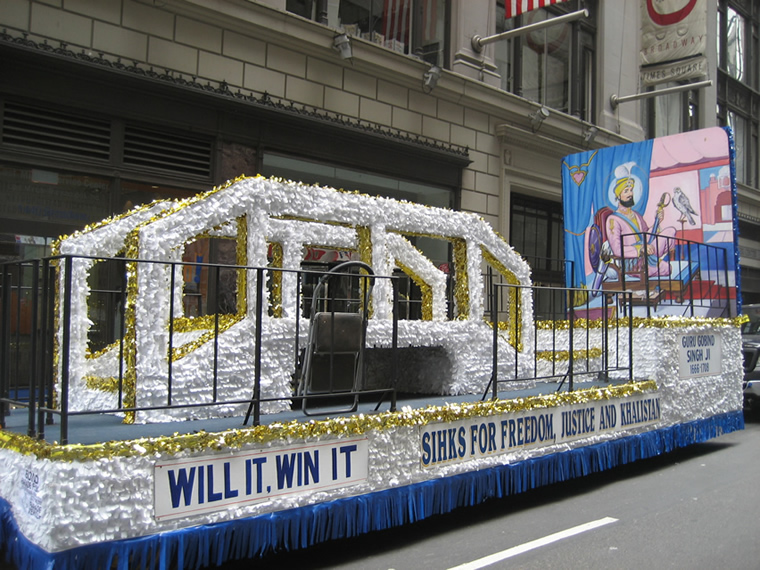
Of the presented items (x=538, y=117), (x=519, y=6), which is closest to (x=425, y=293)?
(x=519, y=6)

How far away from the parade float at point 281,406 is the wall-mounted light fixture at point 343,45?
5748 mm

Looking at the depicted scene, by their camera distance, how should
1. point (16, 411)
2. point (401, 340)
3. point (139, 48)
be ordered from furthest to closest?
point (139, 48), point (401, 340), point (16, 411)

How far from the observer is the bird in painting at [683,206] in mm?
Result: 8359

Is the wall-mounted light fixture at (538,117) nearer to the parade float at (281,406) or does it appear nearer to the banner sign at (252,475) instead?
the parade float at (281,406)

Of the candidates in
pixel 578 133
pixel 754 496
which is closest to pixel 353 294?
pixel 754 496

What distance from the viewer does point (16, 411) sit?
4.97 meters

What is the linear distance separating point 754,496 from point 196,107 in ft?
25.5

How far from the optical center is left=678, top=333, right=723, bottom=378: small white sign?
714 centimetres

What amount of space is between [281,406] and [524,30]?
10.2 meters

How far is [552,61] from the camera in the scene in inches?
653

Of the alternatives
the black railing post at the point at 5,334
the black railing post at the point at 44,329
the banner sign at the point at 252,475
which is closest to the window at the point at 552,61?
the banner sign at the point at 252,475

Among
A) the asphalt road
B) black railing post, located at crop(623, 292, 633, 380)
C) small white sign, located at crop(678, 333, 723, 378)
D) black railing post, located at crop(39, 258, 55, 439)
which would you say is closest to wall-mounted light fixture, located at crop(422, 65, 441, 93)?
small white sign, located at crop(678, 333, 723, 378)

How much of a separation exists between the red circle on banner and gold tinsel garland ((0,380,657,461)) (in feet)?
44.1

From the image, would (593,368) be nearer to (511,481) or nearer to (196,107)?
(511,481)
